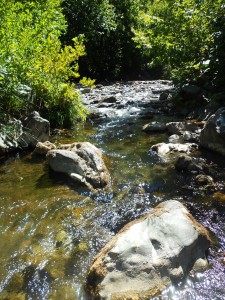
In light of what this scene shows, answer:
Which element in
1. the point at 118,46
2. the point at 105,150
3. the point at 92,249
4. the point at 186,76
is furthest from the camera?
the point at 118,46

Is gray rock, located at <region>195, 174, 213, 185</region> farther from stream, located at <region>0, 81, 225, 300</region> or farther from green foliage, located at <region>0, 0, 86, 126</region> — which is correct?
green foliage, located at <region>0, 0, 86, 126</region>

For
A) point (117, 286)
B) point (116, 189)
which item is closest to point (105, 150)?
point (116, 189)

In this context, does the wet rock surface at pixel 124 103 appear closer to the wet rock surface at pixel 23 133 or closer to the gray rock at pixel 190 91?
the gray rock at pixel 190 91

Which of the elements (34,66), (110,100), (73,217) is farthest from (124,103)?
(73,217)

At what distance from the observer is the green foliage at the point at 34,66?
307 inches

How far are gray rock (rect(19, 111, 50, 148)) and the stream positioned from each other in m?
0.40

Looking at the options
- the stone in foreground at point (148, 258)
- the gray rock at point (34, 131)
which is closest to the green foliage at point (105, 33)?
the gray rock at point (34, 131)

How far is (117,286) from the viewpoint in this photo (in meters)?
3.74

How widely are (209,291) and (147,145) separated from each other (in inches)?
230

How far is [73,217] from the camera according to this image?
5.63 metres

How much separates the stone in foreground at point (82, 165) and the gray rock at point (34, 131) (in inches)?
65.3

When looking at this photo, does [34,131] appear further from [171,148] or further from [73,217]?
[73,217]

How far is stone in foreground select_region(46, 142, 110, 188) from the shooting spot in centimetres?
680

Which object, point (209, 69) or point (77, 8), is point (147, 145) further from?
point (77, 8)
